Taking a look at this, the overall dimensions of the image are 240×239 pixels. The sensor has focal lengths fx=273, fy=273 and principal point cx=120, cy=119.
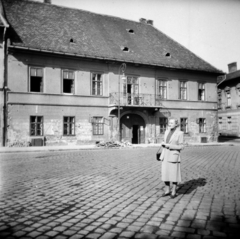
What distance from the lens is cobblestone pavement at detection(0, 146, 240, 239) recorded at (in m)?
4.14

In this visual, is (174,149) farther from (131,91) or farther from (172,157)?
(131,91)

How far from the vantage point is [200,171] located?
31.9ft

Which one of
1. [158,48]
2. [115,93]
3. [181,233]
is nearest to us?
[181,233]

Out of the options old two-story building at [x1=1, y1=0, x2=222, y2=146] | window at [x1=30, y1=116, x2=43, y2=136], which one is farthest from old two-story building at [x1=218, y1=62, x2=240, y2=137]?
window at [x1=30, y1=116, x2=43, y2=136]

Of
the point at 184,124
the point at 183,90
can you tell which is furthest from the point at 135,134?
the point at 183,90

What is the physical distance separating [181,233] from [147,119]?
2232 cm

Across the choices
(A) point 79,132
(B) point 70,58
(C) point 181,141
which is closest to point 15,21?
(B) point 70,58

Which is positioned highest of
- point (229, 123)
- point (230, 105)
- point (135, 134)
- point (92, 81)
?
point (92, 81)

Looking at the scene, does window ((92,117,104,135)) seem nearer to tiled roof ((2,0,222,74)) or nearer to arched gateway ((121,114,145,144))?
arched gateway ((121,114,145,144))

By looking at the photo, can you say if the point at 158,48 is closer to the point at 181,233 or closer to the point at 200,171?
the point at 200,171

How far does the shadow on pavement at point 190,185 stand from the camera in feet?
22.1

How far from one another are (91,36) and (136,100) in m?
7.49

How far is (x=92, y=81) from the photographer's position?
2417cm

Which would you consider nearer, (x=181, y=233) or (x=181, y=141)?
(x=181, y=233)
